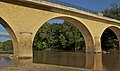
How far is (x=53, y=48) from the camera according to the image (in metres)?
54.1

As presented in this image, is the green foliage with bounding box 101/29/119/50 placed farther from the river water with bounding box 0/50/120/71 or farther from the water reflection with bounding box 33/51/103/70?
the river water with bounding box 0/50/120/71

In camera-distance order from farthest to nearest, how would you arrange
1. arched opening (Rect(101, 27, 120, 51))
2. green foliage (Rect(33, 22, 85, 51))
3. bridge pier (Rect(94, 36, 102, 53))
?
green foliage (Rect(33, 22, 85, 51)), arched opening (Rect(101, 27, 120, 51)), bridge pier (Rect(94, 36, 102, 53))

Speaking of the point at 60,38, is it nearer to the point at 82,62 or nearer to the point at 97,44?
the point at 97,44

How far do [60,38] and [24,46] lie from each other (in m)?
31.1

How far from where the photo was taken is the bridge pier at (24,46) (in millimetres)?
20219

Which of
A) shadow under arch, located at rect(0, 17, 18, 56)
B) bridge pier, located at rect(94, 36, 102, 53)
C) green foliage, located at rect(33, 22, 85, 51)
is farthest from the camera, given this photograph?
green foliage, located at rect(33, 22, 85, 51)

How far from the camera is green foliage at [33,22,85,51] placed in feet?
162

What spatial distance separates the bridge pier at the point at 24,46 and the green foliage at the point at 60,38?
27.4 meters

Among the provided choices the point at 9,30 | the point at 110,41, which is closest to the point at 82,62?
the point at 9,30

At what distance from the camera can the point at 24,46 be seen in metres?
20.7

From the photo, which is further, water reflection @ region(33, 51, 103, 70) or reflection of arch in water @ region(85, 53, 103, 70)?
water reflection @ region(33, 51, 103, 70)

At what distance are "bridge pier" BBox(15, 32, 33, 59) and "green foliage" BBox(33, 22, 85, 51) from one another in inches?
1078

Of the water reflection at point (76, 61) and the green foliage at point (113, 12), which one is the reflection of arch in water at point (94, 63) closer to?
the water reflection at point (76, 61)

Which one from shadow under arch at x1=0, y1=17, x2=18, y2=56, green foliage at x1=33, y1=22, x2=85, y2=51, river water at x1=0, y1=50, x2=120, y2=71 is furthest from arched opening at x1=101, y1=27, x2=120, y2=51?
shadow under arch at x1=0, y1=17, x2=18, y2=56
